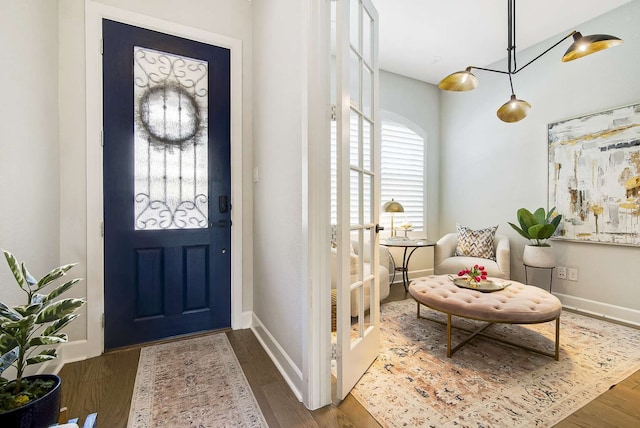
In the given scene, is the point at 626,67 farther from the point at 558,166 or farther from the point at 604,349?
the point at 604,349

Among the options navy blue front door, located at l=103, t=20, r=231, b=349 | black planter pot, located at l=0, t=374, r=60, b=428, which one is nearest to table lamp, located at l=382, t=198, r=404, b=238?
navy blue front door, located at l=103, t=20, r=231, b=349

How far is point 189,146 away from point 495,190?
373 cm

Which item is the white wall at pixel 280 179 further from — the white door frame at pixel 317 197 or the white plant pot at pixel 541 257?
the white plant pot at pixel 541 257

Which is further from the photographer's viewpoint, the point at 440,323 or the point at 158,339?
the point at 440,323

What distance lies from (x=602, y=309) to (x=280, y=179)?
3.46 meters

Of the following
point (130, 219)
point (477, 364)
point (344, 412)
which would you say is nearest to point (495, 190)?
point (477, 364)

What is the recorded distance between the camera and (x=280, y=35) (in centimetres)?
191

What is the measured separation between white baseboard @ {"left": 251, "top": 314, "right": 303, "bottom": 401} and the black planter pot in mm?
1041

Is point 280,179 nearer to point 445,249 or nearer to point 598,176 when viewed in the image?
point 445,249

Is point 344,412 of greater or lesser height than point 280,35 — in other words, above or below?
below

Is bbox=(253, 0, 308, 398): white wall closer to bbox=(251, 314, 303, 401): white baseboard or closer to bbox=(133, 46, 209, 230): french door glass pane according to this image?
bbox=(251, 314, 303, 401): white baseboard

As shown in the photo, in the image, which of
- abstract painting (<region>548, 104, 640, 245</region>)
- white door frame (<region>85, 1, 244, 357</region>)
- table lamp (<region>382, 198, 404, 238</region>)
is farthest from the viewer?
table lamp (<region>382, 198, 404, 238</region>)

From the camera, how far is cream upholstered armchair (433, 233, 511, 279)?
10.6 ft

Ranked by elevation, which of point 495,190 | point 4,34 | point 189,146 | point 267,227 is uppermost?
point 4,34
